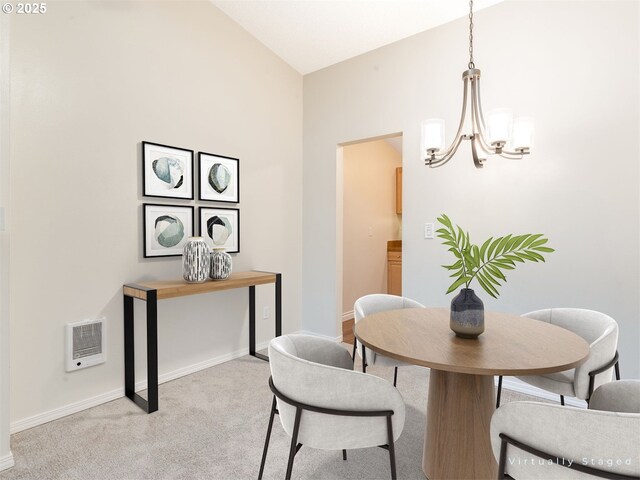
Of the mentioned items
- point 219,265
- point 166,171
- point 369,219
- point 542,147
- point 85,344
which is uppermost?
point 542,147

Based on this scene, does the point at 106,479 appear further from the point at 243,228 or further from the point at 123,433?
the point at 243,228

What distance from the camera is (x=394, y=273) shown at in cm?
529

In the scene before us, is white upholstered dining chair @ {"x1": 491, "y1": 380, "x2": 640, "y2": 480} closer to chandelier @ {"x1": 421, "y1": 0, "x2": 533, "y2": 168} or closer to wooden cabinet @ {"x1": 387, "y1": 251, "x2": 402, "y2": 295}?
A: chandelier @ {"x1": 421, "y1": 0, "x2": 533, "y2": 168}

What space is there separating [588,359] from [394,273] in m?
3.76

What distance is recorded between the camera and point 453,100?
2906 mm

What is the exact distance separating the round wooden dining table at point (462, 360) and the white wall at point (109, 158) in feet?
5.84

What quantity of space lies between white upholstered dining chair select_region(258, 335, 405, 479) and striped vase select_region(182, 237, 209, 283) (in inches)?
55.3

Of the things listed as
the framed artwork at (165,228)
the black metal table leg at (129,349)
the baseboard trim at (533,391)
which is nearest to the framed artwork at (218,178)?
the framed artwork at (165,228)

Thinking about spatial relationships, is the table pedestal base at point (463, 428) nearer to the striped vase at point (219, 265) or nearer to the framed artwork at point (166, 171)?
the striped vase at point (219, 265)

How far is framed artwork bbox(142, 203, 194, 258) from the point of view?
264 cm

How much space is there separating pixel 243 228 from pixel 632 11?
308 cm

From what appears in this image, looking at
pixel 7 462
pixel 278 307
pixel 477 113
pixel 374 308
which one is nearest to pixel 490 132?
pixel 477 113

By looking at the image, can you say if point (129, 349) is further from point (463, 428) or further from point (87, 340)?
point (463, 428)

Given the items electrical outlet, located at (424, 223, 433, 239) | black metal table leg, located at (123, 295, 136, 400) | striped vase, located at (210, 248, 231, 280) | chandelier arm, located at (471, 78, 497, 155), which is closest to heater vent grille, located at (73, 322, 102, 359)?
black metal table leg, located at (123, 295, 136, 400)
